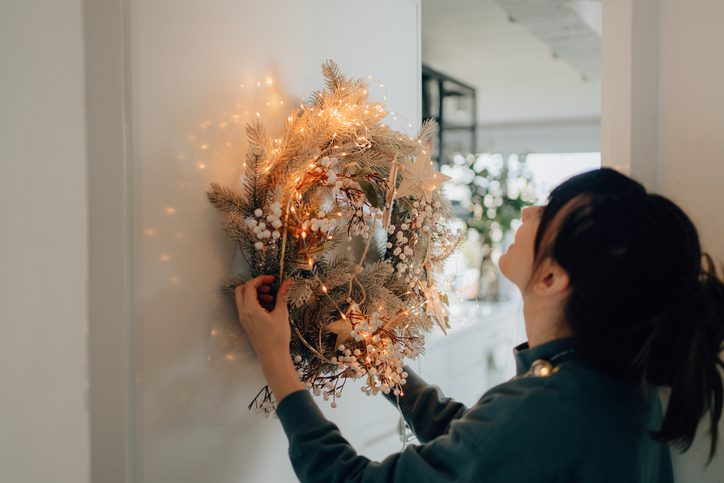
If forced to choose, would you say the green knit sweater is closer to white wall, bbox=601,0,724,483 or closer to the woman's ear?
the woman's ear

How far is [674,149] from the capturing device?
47.4 inches

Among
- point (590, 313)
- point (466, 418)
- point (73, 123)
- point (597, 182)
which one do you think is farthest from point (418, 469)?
point (73, 123)

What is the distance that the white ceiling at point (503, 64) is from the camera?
383cm

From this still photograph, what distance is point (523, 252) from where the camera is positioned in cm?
103

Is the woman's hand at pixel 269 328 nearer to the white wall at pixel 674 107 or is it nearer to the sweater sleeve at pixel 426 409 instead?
the sweater sleeve at pixel 426 409

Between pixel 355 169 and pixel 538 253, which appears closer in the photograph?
pixel 538 253

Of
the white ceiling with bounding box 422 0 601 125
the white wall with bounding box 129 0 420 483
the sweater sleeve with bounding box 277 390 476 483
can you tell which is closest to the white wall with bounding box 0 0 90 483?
the white wall with bounding box 129 0 420 483

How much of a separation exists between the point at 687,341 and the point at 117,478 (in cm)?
87

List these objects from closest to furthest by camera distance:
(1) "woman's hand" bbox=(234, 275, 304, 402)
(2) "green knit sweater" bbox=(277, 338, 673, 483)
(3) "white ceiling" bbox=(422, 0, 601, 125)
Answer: (2) "green knit sweater" bbox=(277, 338, 673, 483)
(1) "woman's hand" bbox=(234, 275, 304, 402)
(3) "white ceiling" bbox=(422, 0, 601, 125)

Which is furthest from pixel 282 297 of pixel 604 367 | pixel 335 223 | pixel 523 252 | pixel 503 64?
pixel 503 64

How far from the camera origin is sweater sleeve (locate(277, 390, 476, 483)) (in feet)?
2.87

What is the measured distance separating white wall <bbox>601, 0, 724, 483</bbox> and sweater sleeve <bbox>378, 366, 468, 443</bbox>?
1.39ft

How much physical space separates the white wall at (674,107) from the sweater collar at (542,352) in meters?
0.43

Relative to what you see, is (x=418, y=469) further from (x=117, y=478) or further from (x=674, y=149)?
(x=674, y=149)
